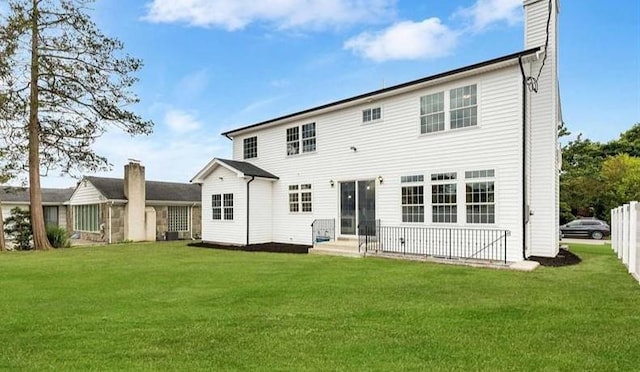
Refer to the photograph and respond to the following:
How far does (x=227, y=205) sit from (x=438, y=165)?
9.63 meters

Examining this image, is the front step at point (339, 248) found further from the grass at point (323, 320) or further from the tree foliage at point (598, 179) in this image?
the tree foliage at point (598, 179)

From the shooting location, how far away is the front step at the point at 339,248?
13.6 metres

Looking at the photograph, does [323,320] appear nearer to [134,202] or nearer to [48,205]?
[134,202]

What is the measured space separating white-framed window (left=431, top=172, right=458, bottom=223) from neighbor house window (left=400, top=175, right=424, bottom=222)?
16.8 inches

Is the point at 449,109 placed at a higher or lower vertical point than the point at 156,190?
higher

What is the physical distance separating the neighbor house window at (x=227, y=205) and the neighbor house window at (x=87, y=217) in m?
11.4

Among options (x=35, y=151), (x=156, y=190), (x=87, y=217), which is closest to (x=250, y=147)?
(x=35, y=151)

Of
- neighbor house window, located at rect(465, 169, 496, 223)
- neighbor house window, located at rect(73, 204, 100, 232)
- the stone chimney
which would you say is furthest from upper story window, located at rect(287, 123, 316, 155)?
neighbor house window, located at rect(73, 204, 100, 232)

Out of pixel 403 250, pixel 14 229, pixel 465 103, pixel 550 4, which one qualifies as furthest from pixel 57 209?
pixel 550 4

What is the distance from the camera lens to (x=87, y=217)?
27.0 m

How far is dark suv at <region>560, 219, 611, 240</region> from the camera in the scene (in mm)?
25578

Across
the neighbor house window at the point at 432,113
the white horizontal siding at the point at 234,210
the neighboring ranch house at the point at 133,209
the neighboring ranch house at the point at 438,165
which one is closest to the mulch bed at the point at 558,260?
the neighboring ranch house at the point at 438,165

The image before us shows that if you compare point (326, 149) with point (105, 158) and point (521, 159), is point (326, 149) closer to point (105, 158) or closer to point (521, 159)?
point (521, 159)

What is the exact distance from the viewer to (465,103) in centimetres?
1248
